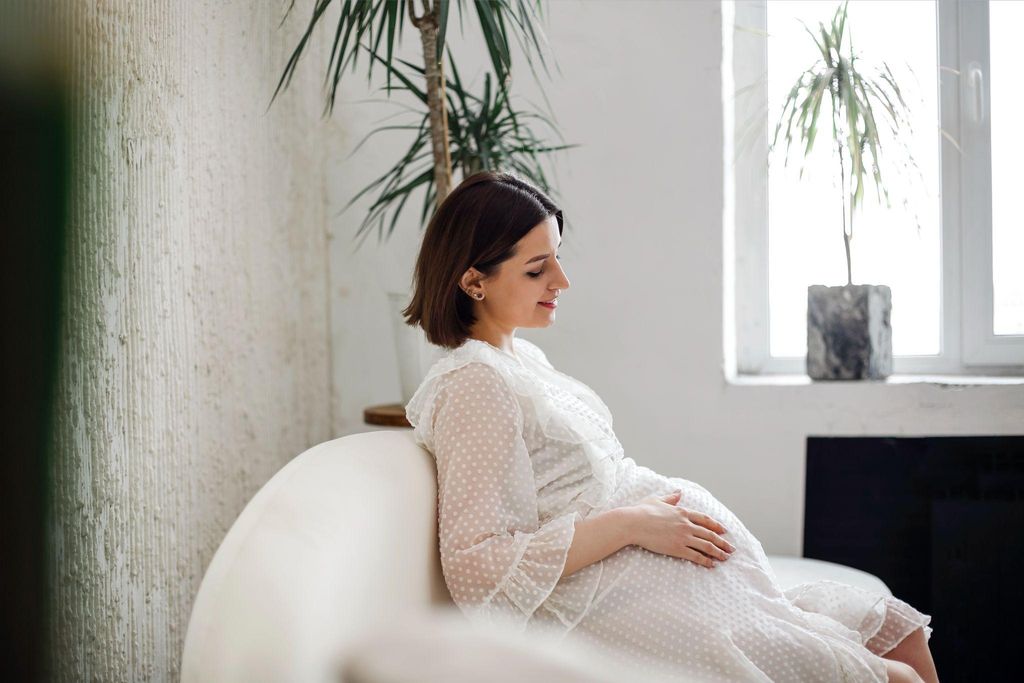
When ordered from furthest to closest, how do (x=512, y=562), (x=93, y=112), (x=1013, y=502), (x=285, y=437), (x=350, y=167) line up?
(x=350, y=167) < (x=285, y=437) < (x=1013, y=502) < (x=93, y=112) < (x=512, y=562)

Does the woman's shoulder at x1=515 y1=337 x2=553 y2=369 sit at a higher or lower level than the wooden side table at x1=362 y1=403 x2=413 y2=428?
higher

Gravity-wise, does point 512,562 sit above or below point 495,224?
below

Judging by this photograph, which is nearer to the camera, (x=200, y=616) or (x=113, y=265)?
(x=200, y=616)

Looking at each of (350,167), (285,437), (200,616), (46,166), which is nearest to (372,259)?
(350,167)

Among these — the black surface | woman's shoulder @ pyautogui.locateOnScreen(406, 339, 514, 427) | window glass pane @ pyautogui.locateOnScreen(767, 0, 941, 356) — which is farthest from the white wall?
Result: the black surface

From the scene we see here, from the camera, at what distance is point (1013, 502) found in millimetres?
2051

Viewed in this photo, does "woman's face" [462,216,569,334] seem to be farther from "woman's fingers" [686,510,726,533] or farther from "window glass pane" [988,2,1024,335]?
"window glass pane" [988,2,1024,335]

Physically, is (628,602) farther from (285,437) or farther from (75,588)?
(285,437)

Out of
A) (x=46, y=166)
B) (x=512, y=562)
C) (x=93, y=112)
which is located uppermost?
(x=93, y=112)

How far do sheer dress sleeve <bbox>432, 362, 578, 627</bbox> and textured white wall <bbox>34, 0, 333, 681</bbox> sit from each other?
595 millimetres

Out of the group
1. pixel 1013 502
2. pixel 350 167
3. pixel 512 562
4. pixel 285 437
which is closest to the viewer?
pixel 512 562

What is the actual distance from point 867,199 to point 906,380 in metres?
0.54

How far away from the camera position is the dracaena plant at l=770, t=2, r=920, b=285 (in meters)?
2.02

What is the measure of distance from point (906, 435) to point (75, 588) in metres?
1.87
